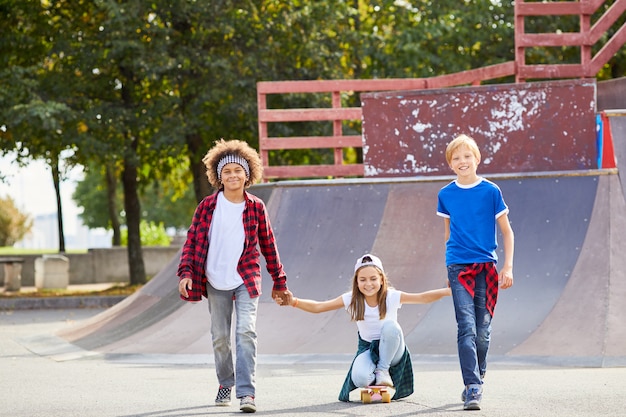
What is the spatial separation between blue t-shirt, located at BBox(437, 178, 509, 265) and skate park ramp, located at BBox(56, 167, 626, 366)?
2.56 m

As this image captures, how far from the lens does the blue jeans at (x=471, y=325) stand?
6.33 metres

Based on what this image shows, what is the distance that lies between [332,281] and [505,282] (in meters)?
4.33

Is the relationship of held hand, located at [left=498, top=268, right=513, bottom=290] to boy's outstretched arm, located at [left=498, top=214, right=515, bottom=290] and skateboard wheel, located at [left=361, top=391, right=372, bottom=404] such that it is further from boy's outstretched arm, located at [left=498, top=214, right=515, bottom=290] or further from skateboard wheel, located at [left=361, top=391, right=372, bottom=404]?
skateboard wheel, located at [left=361, top=391, right=372, bottom=404]

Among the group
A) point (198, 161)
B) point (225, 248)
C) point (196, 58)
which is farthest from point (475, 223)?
point (198, 161)

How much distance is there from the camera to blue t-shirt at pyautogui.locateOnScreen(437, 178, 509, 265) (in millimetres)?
6426

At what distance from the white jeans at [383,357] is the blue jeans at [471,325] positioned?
0.47 meters

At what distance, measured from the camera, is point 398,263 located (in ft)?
34.2

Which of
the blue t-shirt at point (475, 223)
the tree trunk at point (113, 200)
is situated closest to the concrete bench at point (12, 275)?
the tree trunk at point (113, 200)

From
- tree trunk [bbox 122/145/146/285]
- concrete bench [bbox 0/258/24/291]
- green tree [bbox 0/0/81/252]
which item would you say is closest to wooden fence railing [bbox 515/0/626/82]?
green tree [bbox 0/0/81/252]

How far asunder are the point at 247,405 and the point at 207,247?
0.98 meters

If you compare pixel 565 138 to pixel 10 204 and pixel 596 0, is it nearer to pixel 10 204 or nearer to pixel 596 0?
pixel 596 0

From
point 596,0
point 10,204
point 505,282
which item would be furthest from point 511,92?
point 10,204

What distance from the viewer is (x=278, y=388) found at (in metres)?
7.66

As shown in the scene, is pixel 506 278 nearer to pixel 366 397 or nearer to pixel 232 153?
pixel 366 397
